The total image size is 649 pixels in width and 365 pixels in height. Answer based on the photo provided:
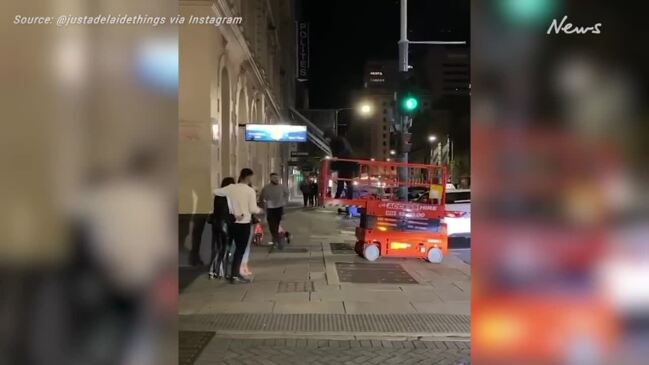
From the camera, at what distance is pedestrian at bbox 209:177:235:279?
923 cm

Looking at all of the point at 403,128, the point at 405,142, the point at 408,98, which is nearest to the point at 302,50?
the point at 403,128

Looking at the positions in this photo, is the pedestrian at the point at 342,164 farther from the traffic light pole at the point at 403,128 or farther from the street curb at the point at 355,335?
the street curb at the point at 355,335

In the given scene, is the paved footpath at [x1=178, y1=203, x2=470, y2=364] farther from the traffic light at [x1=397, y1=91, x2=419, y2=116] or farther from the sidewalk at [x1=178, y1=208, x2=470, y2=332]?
the traffic light at [x1=397, y1=91, x2=419, y2=116]

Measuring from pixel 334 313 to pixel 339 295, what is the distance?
105 cm

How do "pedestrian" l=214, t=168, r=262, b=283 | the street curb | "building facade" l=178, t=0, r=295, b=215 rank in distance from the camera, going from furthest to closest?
"building facade" l=178, t=0, r=295, b=215
"pedestrian" l=214, t=168, r=262, b=283
the street curb

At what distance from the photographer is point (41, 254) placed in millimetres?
3406

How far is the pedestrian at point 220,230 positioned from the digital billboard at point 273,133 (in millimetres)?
7355

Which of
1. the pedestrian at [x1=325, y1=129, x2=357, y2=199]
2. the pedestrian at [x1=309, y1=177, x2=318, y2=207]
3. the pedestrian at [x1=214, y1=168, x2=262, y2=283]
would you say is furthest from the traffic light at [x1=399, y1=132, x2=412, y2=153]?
the pedestrian at [x1=309, y1=177, x2=318, y2=207]

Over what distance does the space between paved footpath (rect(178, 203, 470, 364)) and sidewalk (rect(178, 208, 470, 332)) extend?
1 cm

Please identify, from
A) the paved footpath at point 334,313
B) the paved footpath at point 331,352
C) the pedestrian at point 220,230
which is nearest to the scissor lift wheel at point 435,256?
the paved footpath at point 334,313

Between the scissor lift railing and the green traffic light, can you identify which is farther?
the green traffic light

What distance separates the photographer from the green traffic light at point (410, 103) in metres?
12.9

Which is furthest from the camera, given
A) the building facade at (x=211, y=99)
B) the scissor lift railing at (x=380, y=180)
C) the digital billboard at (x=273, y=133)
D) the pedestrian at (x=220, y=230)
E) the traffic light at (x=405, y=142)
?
the digital billboard at (x=273, y=133)

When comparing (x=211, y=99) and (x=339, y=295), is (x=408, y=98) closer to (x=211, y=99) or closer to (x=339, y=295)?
(x=211, y=99)
